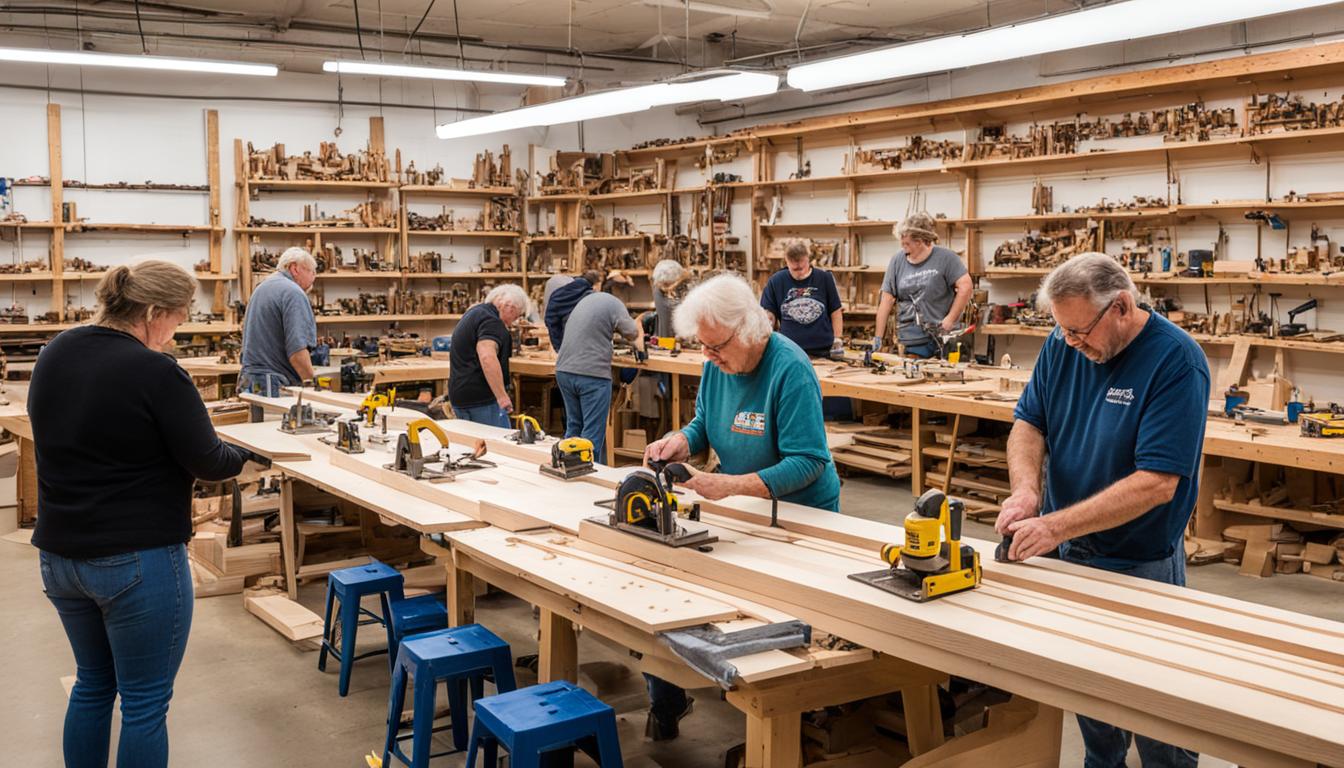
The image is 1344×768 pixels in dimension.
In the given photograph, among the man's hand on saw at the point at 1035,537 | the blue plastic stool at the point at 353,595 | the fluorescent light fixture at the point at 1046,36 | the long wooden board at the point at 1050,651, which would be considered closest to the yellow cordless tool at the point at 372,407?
the blue plastic stool at the point at 353,595

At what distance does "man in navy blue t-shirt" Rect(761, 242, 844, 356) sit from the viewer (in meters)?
7.51

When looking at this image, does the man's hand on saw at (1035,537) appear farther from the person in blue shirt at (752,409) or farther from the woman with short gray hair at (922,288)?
the woman with short gray hair at (922,288)

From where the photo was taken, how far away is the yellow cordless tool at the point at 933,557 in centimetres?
243

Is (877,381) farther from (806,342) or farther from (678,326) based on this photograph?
(678,326)

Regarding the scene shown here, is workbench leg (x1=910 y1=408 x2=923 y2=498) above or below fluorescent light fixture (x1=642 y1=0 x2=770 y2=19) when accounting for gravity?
below

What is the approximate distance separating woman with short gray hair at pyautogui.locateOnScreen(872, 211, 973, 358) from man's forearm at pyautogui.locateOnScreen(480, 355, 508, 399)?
2907 millimetres

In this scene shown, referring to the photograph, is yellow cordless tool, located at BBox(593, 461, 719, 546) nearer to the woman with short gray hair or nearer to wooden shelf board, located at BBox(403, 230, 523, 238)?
the woman with short gray hair

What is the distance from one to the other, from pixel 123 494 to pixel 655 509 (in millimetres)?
1410

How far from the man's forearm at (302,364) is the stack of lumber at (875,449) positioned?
11.5 feet

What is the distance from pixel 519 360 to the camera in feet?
29.2

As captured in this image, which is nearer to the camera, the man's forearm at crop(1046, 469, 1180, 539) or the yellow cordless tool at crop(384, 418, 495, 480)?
the man's forearm at crop(1046, 469, 1180, 539)

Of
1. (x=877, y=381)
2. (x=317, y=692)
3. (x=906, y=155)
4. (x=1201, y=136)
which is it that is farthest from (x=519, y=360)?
(x=1201, y=136)

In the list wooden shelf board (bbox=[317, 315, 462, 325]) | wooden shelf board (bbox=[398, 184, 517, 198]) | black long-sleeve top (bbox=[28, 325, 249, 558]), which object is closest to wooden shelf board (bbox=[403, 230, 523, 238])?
wooden shelf board (bbox=[398, 184, 517, 198])


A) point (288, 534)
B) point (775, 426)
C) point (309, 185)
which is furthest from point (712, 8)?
point (775, 426)
